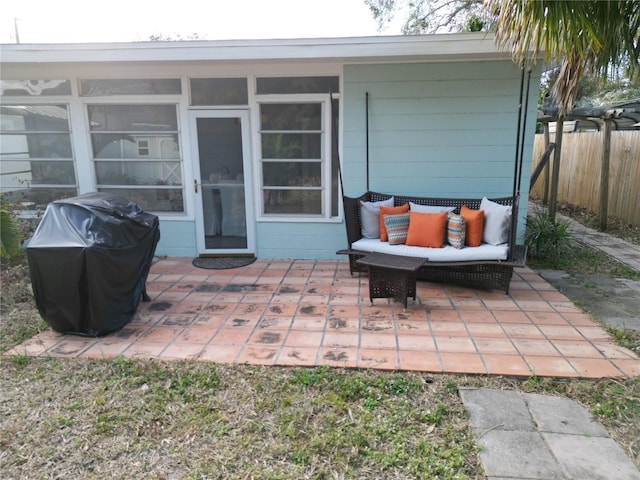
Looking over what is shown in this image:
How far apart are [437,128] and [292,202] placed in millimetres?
1877

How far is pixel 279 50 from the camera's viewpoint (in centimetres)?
429

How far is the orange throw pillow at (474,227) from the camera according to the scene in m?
4.09

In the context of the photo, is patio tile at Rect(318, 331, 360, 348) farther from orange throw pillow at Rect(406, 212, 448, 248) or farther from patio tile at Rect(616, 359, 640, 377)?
patio tile at Rect(616, 359, 640, 377)

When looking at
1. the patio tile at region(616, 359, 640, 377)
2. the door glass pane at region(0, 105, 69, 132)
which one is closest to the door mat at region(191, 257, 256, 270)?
Answer: the door glass pane at region(0, 105, 69, 132)

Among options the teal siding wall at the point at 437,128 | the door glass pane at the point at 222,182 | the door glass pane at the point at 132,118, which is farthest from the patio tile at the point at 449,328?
the door glass pane at the point at 132,118

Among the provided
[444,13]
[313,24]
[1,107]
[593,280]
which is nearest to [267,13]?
[313,24]

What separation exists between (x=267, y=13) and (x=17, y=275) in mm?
13616

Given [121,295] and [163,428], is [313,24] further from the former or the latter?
[163,428]

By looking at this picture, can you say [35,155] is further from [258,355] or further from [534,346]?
[534,346]

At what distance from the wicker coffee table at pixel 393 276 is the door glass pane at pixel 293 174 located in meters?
1.64

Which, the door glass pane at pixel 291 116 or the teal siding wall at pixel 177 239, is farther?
the teal siding wall at pixel 177 239

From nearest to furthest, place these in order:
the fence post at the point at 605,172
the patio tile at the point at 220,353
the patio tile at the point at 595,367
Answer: the patio tile at the point at 595,367
the patio tile at the point at 220,353
the fence post at the point at 605,172

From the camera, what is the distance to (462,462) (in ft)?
6.30

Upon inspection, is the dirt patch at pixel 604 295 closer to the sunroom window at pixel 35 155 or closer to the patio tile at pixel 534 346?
the patio tile at pixel 534 346
